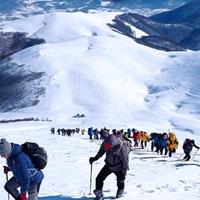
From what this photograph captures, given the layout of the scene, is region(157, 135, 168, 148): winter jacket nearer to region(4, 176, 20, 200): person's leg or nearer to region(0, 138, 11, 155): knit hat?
region(4, 176, 20, 200): person's leg

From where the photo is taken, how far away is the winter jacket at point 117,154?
1255cm

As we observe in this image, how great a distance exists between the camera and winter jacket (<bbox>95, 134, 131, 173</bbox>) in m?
12.5

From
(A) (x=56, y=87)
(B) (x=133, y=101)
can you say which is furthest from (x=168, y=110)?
(A) (x=56, y=87)

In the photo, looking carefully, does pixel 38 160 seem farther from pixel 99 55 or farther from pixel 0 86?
pixel 99 55

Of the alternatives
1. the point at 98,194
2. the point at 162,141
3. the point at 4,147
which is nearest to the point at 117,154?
the point at 98,194

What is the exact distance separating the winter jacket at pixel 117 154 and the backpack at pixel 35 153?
2.92 meters

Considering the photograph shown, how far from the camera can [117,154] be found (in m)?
12.7

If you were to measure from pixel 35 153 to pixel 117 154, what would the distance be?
10.8 feet

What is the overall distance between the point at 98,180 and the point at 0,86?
158 meters

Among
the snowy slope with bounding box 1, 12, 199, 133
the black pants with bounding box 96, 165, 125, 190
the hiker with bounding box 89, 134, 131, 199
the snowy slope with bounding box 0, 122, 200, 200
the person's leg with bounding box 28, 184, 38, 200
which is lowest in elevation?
the snowy slope with bounding box 1, 12, 199, 133

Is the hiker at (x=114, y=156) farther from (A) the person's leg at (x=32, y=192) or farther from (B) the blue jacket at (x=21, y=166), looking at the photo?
(B) the blue jacket at (x=21, y=166)

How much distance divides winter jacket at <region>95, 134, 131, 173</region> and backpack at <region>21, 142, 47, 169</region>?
2919 millimetres

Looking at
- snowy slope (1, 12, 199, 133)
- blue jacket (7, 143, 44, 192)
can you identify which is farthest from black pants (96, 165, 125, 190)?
snowy slope (1, 12, 199, 133)

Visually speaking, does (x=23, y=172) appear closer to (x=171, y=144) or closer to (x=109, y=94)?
(x=171, y=144)
